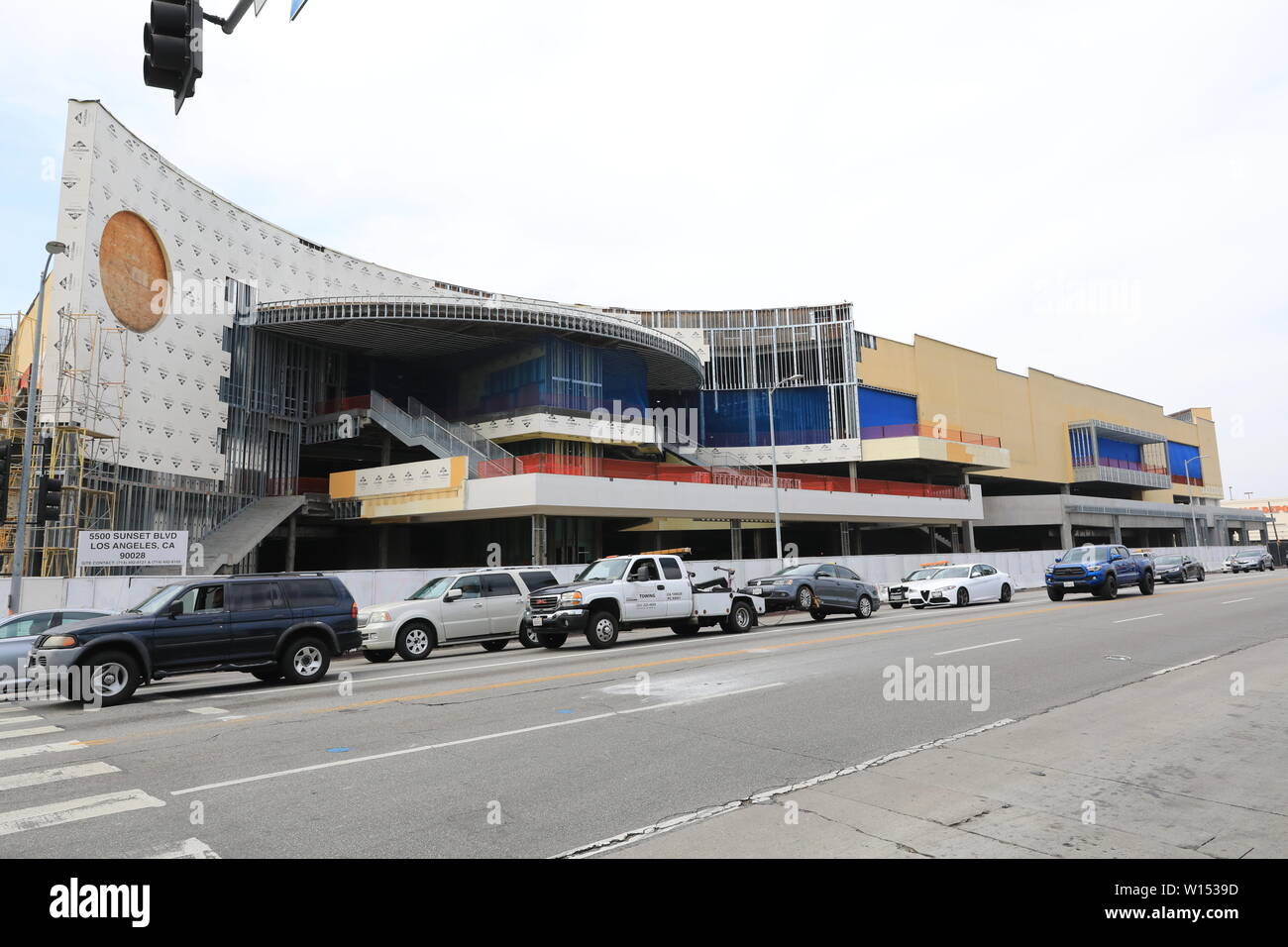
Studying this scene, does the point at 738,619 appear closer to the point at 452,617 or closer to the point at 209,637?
the point at 452,617

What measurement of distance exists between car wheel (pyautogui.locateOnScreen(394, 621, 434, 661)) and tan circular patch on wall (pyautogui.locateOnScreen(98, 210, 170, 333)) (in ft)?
72.8

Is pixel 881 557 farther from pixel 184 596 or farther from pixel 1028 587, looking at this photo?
pixel 184 596

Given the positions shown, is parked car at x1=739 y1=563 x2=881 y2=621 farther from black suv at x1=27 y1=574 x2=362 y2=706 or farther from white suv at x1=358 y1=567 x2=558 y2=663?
black suv at x1=27 y1=574 x2=362 y2=706

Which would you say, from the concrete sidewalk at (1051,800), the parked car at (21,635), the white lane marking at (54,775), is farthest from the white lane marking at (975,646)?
the parked car at (21,635)

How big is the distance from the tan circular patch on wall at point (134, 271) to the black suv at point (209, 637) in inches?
906

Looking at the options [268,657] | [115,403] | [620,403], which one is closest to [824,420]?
[620,403]

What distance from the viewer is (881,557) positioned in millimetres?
39156

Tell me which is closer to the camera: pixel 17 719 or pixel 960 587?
pixel 17 719

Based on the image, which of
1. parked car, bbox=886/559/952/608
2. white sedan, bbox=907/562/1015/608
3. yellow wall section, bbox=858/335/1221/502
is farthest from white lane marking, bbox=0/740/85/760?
yellow wall section, bbox=858/335/1221/502

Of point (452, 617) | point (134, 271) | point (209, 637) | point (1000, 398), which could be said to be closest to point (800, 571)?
point (452, 617)

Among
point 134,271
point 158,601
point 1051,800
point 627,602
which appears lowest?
point 1051,800

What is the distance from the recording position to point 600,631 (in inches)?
677

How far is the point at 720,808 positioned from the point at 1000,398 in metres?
66.9

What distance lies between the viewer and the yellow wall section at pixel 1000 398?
59.4 metres
